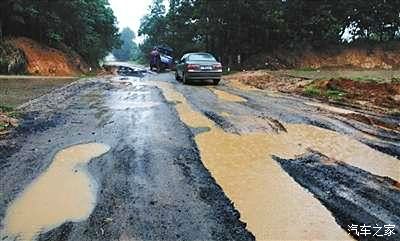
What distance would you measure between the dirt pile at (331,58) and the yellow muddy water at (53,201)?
2796cm

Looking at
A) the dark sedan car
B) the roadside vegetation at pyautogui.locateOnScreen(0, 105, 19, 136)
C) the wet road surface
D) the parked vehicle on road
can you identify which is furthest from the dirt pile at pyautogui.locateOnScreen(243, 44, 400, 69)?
the roadside vegetation at pyautogui.locateOnScreen(0, 105, 19, 136)

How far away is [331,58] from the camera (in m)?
35.7

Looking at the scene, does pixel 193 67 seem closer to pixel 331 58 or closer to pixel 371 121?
pixel 371 121

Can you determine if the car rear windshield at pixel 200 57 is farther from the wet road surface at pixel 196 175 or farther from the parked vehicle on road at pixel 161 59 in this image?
the parked vehicle on road at pixel 161 59

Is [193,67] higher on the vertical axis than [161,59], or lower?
higher

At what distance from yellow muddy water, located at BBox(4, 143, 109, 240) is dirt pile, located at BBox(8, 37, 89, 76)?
24.0 meters

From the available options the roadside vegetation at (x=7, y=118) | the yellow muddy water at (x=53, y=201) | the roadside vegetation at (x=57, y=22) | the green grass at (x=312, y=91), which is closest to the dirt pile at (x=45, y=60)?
the roadside vegetation at (x=57, y=22)

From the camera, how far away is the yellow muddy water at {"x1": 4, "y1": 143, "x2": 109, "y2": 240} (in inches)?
204

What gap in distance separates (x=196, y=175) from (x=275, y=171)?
4.17 feet

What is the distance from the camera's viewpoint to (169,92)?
16609 millimetres

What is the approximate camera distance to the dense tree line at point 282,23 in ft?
106
